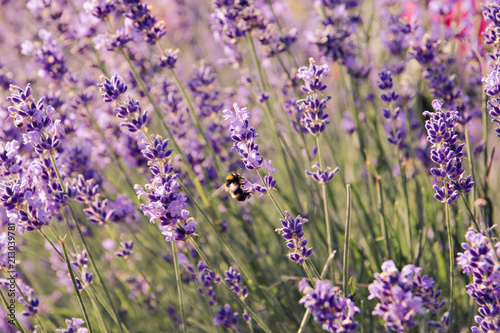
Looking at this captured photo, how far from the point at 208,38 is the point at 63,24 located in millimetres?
3214

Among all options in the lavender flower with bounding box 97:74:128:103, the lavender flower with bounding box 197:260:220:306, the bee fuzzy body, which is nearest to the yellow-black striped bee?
the bee fuzzy body

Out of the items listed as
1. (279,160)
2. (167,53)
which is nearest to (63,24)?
(167,53)

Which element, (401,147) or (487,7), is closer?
(487,7)

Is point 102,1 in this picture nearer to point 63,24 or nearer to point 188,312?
point 63,24

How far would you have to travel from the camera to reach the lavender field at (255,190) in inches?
62.0

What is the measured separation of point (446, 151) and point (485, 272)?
A: 0.45 metres

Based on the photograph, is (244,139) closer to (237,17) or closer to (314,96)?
(314,96)

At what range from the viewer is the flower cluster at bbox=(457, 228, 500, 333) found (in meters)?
1.32

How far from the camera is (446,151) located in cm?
156

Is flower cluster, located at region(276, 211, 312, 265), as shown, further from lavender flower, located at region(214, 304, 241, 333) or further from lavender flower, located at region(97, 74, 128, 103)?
lavender flower, located at region(97, 74, 128, 103)

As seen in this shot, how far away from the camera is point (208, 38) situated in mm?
6199

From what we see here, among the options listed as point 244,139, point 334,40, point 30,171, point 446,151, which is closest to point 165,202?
point 244,139

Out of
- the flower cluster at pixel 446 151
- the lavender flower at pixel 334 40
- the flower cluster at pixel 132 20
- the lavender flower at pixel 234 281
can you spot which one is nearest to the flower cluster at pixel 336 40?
the lavender flower at pixel 334 40

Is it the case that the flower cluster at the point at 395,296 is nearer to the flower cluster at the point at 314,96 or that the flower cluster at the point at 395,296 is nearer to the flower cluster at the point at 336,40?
the flower cluster at the point at 314,96
